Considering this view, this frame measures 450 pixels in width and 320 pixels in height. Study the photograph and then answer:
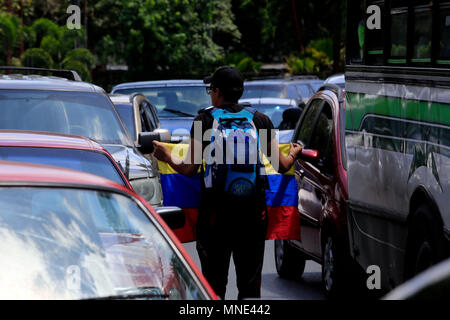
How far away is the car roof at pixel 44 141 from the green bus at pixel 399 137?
6.35 feet

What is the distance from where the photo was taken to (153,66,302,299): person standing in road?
6199mm

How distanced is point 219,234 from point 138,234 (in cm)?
187

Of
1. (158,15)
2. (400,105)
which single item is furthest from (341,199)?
(158,15)

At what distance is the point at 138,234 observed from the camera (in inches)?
179

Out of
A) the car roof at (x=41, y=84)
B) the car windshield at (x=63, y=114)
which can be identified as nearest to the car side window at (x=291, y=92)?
the car roof at (x=41, y=84)

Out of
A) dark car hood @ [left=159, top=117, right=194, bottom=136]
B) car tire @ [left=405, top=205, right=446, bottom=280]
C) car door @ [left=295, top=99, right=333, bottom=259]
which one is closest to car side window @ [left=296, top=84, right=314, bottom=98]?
dark car hood @ [left=159, top=117, right=194, bottom=136]

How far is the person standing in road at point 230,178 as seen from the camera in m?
6.20

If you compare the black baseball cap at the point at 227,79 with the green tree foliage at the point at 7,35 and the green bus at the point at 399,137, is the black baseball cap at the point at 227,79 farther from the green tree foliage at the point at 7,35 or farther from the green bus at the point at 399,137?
the green tree foliage at the point at 7,35

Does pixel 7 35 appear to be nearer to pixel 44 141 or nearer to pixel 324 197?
pixel 324 197

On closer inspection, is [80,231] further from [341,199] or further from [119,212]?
[341,199]

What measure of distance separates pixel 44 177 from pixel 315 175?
15.9ft

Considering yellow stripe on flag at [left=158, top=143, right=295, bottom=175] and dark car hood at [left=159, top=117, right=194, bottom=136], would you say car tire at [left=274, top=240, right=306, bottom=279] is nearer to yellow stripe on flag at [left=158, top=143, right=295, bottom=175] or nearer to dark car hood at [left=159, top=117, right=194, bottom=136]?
yellow stripe on flag at [left=158, top=143, right=295, bottom=175]

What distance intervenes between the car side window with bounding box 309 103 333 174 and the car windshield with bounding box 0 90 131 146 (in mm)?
→ 1839

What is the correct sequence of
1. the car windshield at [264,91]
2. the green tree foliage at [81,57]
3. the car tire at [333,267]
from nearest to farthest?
the car tire at [333,267] < the car windshield at [264,91] < the green tree foliage at [81,57]
